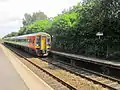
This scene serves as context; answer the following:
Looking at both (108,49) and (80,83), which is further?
(108,49)

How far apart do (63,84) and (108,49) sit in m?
10.2

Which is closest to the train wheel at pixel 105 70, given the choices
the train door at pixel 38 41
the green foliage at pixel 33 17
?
the train door at pixel 38 41

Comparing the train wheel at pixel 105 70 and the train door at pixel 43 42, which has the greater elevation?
the train door at pixel 43 42

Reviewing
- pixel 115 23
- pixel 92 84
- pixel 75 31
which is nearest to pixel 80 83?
pixel 92 84

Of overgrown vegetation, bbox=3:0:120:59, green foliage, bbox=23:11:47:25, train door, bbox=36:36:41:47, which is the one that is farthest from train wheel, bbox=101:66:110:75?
green foliage, bbox=23:11:47:25

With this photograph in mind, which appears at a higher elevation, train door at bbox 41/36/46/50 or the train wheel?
train door at bbox 41/36/46/50

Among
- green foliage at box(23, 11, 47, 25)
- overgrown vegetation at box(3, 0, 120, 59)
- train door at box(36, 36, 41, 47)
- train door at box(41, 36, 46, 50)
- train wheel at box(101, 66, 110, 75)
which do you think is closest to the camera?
train wheel at box(101, 66, 110, 75)

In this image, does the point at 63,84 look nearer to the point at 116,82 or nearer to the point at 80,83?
the point at 80,83

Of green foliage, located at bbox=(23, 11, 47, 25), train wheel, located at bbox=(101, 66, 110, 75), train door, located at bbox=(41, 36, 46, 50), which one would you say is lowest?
train wheel, located at bbox=(101, 66, 110, 75)

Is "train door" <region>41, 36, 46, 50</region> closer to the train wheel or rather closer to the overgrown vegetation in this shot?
the overgrown vegetation

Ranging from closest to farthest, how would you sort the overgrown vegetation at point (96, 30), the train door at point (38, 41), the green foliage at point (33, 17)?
the overgrown vegetation at point (96, 30) < the train door at point (38, 41) < the green foliage at point (33, 17)

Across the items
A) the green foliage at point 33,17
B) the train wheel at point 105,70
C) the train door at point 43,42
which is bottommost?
the train wheel at point 105,70

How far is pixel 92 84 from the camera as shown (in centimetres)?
1423

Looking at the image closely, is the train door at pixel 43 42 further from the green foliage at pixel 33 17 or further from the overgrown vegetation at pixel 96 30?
the green foliage at pixel 33 17
